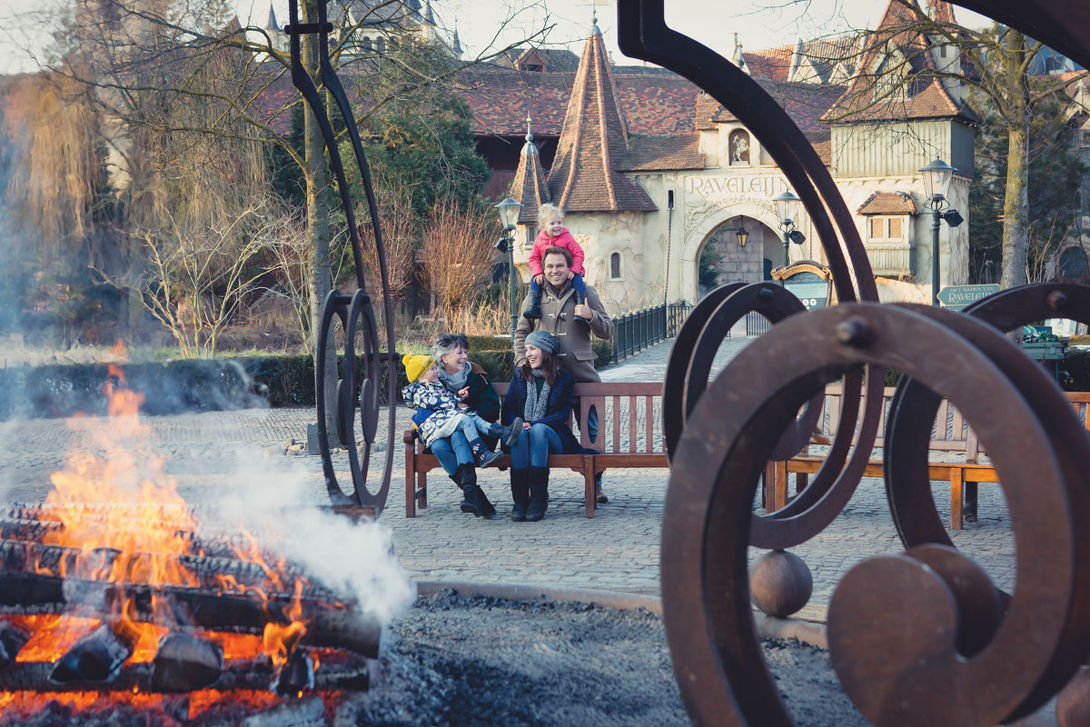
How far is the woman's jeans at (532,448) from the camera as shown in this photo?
745cm

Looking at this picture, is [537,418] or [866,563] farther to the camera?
[537,418]

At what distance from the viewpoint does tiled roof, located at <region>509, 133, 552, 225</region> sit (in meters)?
38.7

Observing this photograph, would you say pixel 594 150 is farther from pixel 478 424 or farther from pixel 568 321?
pixel 478 424

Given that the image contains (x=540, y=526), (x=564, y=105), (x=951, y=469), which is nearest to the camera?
(x=951, y=469)

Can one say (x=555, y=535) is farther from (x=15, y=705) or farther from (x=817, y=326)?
(x=817, y=326)

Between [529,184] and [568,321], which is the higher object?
[529,184]

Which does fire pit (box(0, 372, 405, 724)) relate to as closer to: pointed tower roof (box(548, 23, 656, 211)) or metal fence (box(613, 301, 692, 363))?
metal fence (box(613, 301, 692, 363))

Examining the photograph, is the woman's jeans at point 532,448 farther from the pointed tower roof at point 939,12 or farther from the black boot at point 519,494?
the pointed tower roof at point 939,12

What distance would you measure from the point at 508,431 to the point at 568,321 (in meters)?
0.92

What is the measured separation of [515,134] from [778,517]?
40.3m

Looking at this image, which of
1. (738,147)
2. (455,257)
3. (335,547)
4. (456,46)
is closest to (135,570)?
(335,547)

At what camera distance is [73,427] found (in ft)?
48.3

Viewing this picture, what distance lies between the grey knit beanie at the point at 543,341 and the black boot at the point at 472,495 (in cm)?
92

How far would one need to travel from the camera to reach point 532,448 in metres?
7.47
